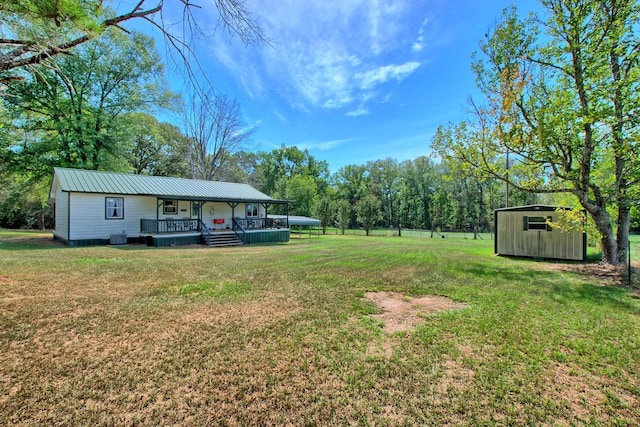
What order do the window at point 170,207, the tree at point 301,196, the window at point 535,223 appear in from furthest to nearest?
the tree at point 301,196 → the window at point 170,207 → the window at point 535,223

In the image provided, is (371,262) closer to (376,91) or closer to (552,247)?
(552,247)

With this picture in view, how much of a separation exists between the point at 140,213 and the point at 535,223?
19.9 meters

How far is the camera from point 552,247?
1148 cm

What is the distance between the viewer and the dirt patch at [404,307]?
4188mm

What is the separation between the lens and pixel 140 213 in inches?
621

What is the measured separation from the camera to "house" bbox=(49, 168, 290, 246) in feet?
45.5

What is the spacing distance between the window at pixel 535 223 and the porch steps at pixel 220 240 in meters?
14.6

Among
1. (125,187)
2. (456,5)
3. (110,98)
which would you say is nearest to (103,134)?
(110,98)

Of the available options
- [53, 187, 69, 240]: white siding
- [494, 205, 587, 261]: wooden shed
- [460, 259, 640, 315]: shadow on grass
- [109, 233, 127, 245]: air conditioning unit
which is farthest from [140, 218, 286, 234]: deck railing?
[494, 205, 587, 261]: wooden shed

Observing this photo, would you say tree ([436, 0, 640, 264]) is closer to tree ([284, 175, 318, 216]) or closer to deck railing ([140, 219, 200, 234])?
deck railing ([140, 219, 200, 234])

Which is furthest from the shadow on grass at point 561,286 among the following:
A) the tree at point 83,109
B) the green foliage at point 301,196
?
the green foliage at point 301,196

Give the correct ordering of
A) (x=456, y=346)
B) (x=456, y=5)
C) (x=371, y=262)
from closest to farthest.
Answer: (x=456, y=346) < (x=371, y=262) < (x=456, y=5)

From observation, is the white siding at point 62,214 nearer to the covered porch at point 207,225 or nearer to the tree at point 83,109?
the covered porch at point 207,225

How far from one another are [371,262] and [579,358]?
6.40 metres
